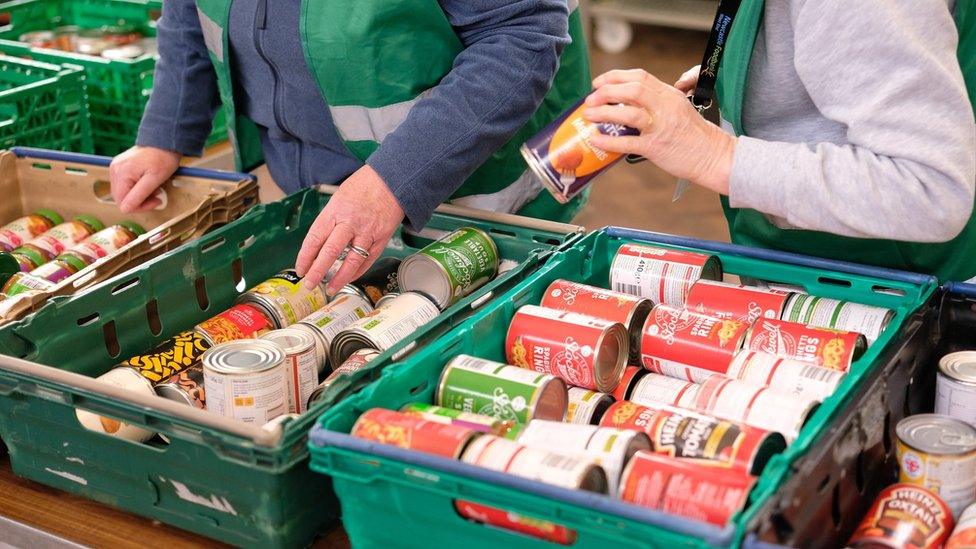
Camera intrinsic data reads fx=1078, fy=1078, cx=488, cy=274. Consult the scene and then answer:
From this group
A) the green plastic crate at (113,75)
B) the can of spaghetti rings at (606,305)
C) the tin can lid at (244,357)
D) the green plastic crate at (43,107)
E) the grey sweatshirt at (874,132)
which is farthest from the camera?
the green plastic crate at (113,75)

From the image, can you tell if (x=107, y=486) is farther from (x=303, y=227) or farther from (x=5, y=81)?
(x=5, y=81)

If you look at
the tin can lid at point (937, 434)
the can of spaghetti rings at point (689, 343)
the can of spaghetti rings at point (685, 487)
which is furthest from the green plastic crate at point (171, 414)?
the tin can lid at point (937, 434)

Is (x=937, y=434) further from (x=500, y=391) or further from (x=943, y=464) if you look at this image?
(x=500, y=391)

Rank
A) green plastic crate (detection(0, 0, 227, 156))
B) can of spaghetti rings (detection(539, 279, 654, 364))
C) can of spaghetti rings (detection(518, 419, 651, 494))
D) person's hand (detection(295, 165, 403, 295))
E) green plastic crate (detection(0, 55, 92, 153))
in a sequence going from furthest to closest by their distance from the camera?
1. green plastic crate (detection(0, 0, 227, 156))
2. green plastic crate (detection(0, 55, 92, 153))
3. person's hand (detection(295, 165, 403, 295))
4. can of spaghetti rings (detection(539, 279, 654, 364))
5. can of spaghetti rings (detection(518, 419, 651, 494))

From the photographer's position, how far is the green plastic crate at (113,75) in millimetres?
2670

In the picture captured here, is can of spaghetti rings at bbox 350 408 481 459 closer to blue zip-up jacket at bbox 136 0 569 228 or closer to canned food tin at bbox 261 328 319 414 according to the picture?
canned food tin at bbox 261 328 319 414

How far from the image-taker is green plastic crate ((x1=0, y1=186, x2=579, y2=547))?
124cm

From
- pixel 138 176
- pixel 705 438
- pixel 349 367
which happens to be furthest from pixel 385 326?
pixel 138 176

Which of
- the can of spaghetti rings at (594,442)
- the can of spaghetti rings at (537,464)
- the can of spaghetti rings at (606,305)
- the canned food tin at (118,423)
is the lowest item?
the canned food tin at (118,423)

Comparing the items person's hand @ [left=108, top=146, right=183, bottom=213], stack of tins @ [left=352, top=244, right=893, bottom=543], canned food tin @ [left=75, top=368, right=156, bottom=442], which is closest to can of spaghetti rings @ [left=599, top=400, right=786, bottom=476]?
stack of tins @ [left=352, top=244, right=893, bottom=543]

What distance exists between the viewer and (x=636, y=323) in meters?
1.50

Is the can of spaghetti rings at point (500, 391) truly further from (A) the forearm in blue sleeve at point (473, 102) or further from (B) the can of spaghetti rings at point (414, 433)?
(A) the forearm in blue sleeve at point (473, 102)

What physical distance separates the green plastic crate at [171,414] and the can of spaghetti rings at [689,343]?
0.26 m

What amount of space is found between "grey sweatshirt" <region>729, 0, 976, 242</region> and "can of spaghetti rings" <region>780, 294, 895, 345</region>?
0.47 ft
